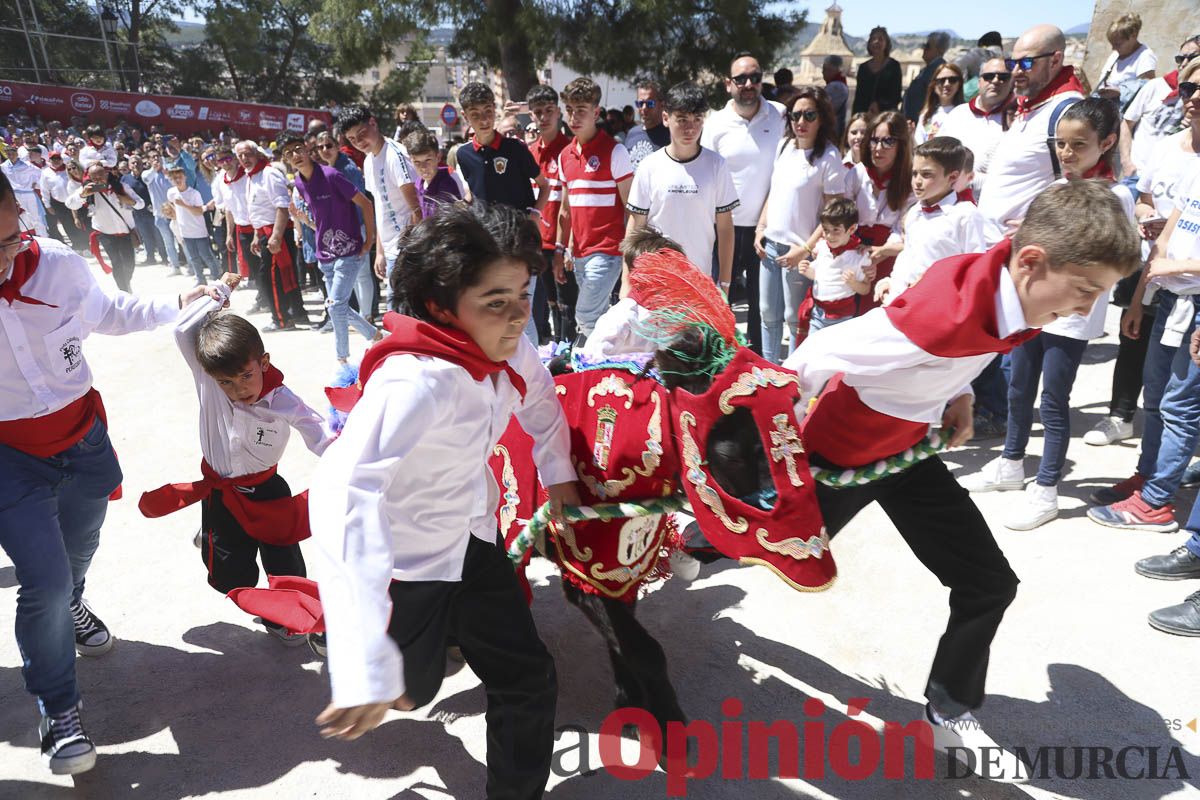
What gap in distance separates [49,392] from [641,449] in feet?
6.18

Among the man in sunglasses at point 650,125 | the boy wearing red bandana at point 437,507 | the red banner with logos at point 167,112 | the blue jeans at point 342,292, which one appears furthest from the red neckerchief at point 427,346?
the red banner with logos at point 167,112

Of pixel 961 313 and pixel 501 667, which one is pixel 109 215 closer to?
pixel 501 667

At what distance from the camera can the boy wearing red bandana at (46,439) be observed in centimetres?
237

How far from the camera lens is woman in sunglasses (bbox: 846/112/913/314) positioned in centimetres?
476

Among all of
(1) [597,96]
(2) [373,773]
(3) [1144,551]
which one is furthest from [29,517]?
(3) [1144,551]

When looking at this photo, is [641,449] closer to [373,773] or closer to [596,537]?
[596,537]

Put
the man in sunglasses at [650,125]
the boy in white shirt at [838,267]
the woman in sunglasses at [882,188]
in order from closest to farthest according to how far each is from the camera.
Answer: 1. the boy in white shirt at [838,267]
2. the woman in sunglasses at [882,188]
3. the man in sunglasses at [650,125]

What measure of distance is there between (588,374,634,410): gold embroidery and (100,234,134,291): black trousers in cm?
991

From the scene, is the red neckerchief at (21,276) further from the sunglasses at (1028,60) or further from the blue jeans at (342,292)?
the sunglasses at (1028,60)

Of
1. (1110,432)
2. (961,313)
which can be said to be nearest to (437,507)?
(961,313)

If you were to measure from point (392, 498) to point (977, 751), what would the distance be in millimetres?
2011

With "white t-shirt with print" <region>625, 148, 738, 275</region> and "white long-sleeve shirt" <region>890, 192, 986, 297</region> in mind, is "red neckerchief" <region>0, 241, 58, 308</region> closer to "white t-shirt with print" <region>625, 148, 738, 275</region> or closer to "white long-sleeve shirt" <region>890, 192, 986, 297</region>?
"white t-shirt with print" <region>625, 148, 738, 275</region>

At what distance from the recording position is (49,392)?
2.47 meters

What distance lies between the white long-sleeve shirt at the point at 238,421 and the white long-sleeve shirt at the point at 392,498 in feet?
3.67
